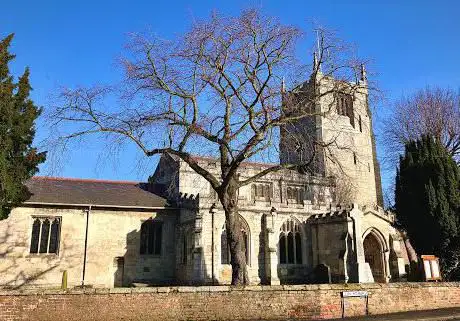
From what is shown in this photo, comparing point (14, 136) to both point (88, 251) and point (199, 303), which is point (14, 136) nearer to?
point (88, 251)

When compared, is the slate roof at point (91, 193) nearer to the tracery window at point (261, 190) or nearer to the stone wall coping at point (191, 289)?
the tracery window at point (261, 190)

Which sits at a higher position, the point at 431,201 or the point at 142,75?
the point at 142,75

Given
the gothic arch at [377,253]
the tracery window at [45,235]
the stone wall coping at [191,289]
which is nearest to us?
the stone wall coping at [191,289]

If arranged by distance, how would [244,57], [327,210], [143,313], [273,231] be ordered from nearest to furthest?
[143,313], [244,57], [273,231], [327,210]

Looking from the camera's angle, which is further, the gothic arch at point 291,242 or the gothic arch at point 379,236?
the gothic arch at point 291,242

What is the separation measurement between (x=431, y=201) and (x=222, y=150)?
486 inches

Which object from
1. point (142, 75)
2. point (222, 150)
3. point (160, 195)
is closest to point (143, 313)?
point (222, 150)

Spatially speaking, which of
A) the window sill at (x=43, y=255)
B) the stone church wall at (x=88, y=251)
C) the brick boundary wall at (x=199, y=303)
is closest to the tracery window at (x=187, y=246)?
the stone church wall at (x=88, y=251)

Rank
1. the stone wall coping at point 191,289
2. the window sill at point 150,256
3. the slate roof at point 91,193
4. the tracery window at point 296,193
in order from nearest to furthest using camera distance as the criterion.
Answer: the stone wall coping at point 191,289
the slate roof at point 91,193
the window sill at point 150,256
the tracery window at point 296,193

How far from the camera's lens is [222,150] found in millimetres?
15164

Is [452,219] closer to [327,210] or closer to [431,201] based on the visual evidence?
[431,201]

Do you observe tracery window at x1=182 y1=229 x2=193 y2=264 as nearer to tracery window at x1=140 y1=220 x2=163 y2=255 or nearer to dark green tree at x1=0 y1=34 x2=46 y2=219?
tracery window at x1=140 y1=220 x2=163 y2=255

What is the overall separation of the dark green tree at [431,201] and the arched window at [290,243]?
6.46 m

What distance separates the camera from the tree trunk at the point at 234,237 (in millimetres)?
14648
